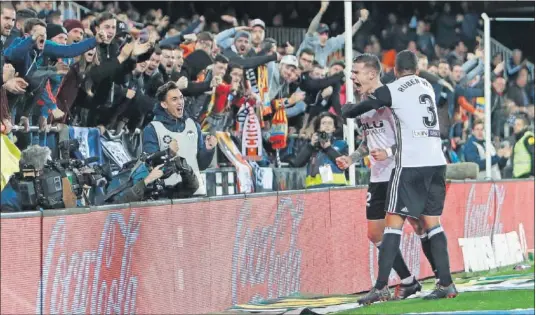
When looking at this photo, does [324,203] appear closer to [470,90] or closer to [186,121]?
[186,121]

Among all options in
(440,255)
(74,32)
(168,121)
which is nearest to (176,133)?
(168,121)

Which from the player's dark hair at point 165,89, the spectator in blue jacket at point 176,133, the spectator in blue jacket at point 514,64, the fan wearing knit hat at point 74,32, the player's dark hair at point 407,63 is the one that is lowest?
the spectator in blue jacket at point 176,133

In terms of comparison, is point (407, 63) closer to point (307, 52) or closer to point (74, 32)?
point (74, 32)

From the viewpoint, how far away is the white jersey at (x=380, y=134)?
11.7m

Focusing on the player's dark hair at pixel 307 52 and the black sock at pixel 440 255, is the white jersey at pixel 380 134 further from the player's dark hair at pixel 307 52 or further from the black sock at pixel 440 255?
the player's dark hair at pixel 307 52

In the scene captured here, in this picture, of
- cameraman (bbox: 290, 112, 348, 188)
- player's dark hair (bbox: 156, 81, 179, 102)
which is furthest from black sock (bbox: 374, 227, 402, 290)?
cameraman (bbox: 290, 112, 348, 188)

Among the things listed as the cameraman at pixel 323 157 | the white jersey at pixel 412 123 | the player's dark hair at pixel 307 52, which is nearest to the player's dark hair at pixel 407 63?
the white jersey at pixel 412 123

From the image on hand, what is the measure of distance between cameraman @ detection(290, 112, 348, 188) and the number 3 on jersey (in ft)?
11.9

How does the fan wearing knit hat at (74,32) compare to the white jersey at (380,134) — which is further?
the fan wearing knit hat at (74,32)

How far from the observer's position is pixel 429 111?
11.4m

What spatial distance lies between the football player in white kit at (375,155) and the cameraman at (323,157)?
2.98m

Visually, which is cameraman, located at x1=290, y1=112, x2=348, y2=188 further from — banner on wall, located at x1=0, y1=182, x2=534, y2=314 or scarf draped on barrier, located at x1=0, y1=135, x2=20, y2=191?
scarf draped on barrier, located at x1=0, y1=135, x2=20, y2=191

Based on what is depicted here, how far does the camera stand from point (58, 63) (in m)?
12.8

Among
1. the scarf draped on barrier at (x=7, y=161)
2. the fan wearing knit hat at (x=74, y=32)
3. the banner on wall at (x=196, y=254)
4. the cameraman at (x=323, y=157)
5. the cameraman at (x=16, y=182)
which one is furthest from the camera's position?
the cameraman at (x=323, y=157)
